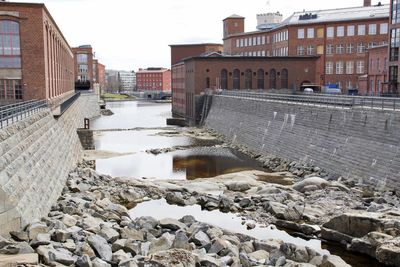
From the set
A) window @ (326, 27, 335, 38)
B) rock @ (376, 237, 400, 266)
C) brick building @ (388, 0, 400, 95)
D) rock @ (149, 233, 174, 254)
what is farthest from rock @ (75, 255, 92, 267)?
window @ (326, 27, 335, 38)

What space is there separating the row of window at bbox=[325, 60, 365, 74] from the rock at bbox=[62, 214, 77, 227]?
64330 mm

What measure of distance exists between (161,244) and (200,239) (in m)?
1.53

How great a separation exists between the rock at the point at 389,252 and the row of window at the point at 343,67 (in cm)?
6157

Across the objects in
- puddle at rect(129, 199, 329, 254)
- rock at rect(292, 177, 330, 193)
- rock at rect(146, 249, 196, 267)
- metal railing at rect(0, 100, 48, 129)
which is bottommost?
puddle at rect(129, 199, 329, 254)

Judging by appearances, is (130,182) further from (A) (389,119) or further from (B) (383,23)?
(B) (383,23)

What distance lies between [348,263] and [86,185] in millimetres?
13993

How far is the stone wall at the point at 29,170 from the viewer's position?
48.5 ft

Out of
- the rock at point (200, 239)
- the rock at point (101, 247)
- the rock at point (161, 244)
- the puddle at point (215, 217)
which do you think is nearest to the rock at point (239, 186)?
the puddle at point (215, 217)

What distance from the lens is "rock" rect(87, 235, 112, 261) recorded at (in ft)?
45.6

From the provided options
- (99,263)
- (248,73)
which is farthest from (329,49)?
(99,263)

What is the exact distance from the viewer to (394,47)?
48.8 metres

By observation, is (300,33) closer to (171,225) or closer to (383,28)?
(383,28)

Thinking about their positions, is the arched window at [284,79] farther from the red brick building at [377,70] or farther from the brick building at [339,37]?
the red brick building at [377,70]

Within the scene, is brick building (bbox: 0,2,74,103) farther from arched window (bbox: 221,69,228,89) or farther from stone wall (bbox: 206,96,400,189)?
arched window (bbox: 221,69,228,89)
